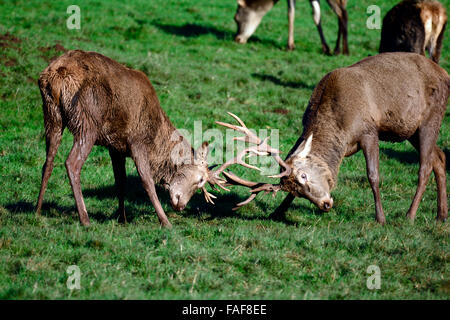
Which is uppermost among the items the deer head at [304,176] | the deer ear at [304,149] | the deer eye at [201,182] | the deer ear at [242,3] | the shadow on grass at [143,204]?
the deer ear at [242,3]

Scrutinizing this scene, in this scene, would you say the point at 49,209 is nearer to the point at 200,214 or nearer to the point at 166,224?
the point at 166,224

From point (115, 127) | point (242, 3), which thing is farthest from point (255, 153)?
point (242, 3)

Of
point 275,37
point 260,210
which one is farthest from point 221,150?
point 275,37

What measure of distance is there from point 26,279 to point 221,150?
5421mm

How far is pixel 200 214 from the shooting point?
7.46 m

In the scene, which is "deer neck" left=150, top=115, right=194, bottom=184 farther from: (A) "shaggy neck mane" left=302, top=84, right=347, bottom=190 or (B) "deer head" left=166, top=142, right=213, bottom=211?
(A) "shaggy neck mane" left=302, top=84, right=347, bottom=190

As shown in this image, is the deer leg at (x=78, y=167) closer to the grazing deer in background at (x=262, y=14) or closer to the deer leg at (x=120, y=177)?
the deer leg at (x=120, y=177)

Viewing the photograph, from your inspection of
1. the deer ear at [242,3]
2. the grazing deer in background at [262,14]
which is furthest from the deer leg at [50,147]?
the deer ear at [242,3]

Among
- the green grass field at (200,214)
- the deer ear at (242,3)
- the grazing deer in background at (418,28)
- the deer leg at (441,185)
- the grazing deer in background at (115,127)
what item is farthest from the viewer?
the deer ear at (242,3)

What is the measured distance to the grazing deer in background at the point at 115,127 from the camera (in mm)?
6438

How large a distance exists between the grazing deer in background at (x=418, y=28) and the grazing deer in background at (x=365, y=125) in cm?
397

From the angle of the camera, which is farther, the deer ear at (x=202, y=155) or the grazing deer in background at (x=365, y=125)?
the deer ear at (x=202, y=155)

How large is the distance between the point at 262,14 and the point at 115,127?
1149 cm

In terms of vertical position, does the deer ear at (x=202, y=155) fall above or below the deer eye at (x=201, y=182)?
above
